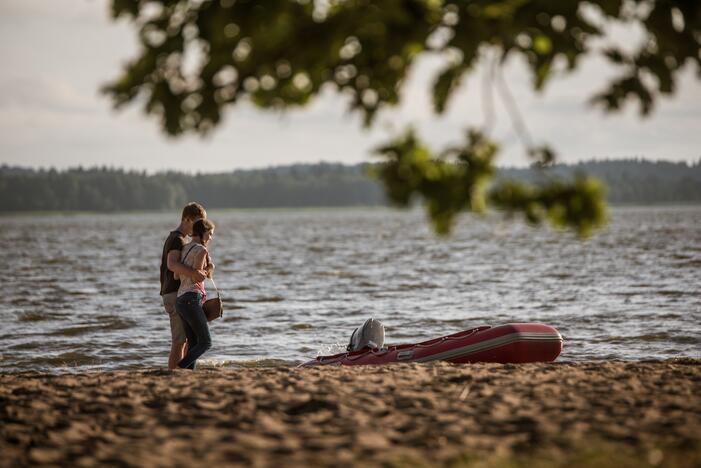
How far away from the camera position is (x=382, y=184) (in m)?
5.48

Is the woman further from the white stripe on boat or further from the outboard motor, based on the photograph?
the white stripe on boat

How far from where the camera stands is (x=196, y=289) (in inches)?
397

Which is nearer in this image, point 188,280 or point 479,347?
point 188,280

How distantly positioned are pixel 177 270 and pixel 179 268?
1.4 inches

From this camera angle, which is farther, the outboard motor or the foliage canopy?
the outboard motor

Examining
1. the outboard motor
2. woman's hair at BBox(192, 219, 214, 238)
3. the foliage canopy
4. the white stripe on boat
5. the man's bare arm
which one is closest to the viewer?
the foliage canopy

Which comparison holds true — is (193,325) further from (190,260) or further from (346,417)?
(346,417)

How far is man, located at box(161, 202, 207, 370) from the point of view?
9891 millimetres

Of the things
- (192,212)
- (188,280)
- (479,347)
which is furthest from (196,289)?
(479,347)

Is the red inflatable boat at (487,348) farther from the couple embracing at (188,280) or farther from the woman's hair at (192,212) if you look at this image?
the woman's hair at (192,212)

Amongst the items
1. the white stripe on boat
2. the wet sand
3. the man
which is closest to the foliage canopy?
the wet sand

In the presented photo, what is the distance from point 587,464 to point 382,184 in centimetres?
216

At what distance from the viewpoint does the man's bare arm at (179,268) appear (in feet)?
32.3

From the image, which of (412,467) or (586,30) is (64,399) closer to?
(412,467)
